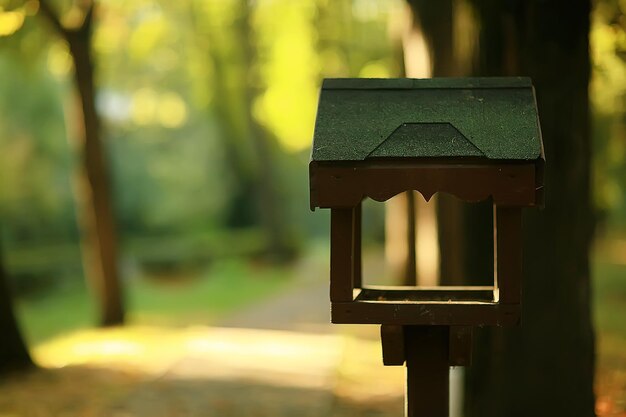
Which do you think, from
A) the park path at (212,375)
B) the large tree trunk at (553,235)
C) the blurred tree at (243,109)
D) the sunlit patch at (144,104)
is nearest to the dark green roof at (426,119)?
the large tree trunk at (553,235)

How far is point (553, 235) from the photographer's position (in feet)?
20.6

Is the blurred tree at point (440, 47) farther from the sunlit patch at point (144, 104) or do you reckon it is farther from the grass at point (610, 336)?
the sunlit patch at point (144, 104)

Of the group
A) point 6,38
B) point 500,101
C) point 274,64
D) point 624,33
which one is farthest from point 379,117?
point 274,64

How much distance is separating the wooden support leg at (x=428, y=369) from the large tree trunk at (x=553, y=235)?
1.92 meters

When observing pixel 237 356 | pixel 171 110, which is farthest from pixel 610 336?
pixel 171 110

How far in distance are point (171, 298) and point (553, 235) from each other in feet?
65.5

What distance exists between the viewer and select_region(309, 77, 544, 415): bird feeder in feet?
13.3

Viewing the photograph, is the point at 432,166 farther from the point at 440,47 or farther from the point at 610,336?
the point at 610,336

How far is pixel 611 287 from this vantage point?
2227 centimetres

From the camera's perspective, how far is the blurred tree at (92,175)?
45.6 feet

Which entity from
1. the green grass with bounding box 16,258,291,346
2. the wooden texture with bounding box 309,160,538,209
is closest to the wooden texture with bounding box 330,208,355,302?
the wooden texture with bounding box 309,160,538,209

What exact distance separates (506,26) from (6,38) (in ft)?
27.0

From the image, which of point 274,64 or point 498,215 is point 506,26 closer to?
point 498,215

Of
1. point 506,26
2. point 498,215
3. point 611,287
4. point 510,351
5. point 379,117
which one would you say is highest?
point 506,26
